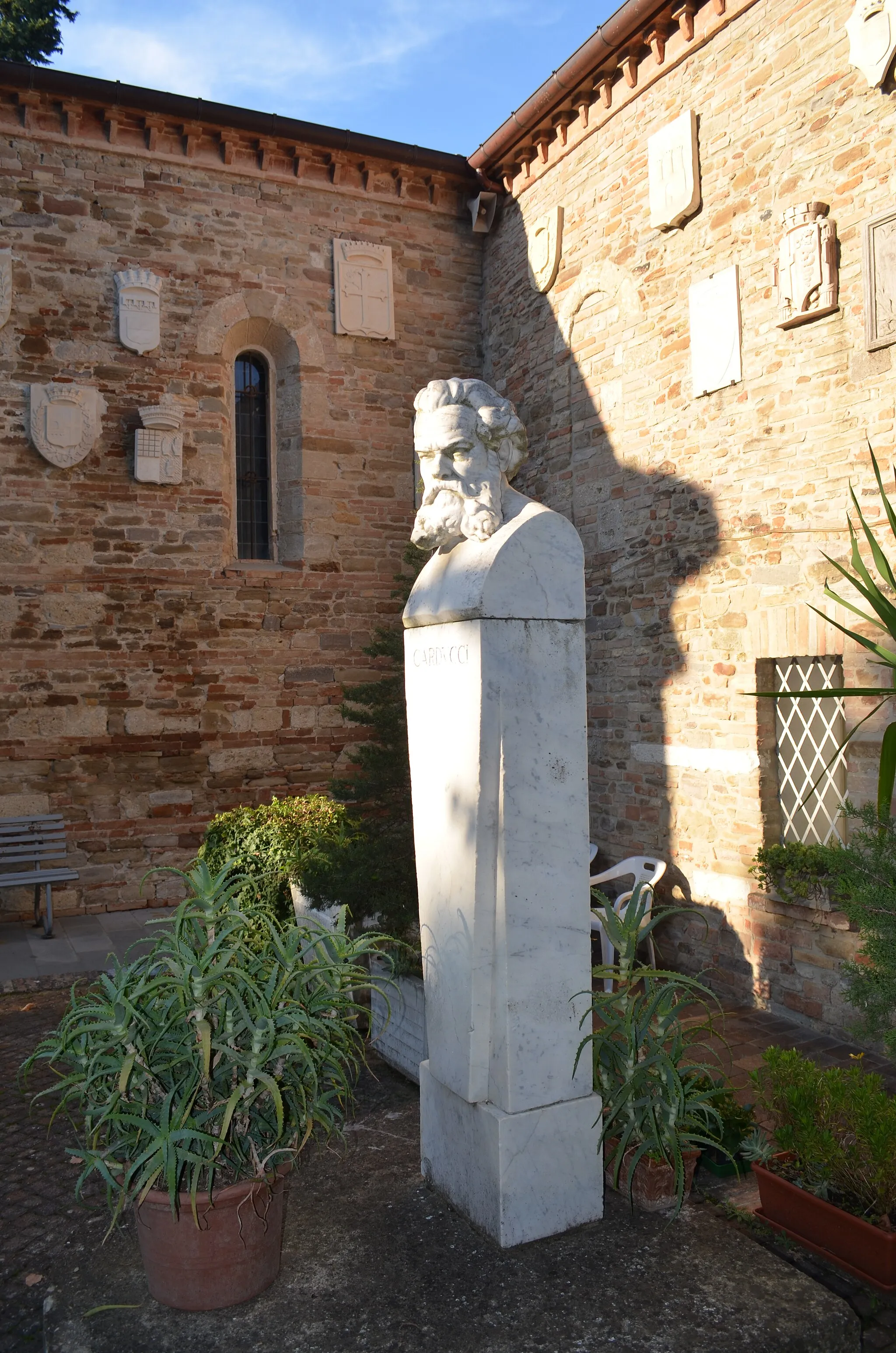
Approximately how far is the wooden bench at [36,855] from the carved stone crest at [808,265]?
20.6 feet

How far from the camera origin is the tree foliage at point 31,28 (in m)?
12.8

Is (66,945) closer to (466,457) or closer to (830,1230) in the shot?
(466,457)

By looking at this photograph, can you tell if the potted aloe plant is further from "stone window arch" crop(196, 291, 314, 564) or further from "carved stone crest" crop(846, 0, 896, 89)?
"stone window arch" crop(196, 291, 314, 564)

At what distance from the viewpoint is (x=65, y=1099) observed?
280cm

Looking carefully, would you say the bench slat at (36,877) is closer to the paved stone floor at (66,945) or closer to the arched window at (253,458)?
the paved stone floor at (66,945)

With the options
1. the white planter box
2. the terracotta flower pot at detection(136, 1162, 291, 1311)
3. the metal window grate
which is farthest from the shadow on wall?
the terracotta flower pot at detection(136, 1162, 291, 1311)

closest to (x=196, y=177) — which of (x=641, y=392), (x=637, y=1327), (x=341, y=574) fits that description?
(x=341, y=574)

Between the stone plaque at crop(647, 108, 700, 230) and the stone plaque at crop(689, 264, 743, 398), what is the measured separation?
1.91 ft

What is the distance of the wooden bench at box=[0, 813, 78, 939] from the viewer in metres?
7.67

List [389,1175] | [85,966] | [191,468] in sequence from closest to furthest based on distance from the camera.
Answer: [389,1175] → [85,966] → [191,468]

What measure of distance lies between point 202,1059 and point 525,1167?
1.08 meters

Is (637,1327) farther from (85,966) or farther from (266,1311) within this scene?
(85,966)

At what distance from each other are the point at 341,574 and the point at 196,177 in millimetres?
3716

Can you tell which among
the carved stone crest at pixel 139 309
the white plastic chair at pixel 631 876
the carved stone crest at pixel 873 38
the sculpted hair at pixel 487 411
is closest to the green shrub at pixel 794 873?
the white plastic chair at pixel 631 876
